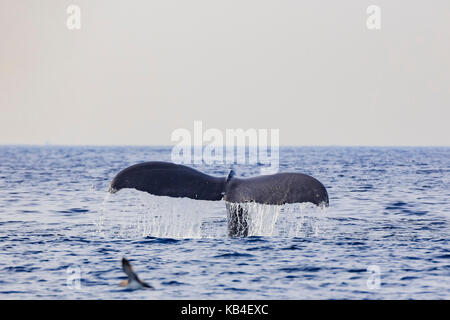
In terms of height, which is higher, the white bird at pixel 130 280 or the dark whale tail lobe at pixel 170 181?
the dark whale tail lobe at pixel 170 181

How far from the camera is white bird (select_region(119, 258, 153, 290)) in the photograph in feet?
34.8

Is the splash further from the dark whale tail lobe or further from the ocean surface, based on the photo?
the dark whale tail lobe

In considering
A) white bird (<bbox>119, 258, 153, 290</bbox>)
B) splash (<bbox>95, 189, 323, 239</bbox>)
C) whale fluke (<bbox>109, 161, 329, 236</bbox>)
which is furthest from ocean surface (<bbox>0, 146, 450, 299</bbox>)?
whale fluke (<bbox>109, 161, 329, 236</bbox>)

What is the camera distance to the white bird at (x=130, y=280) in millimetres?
10597

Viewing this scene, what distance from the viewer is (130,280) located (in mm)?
11445

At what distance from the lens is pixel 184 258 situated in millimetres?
14555

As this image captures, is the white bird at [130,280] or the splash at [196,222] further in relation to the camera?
the splash at [196,222]

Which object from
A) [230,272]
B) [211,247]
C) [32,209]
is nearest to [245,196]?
[230,272]

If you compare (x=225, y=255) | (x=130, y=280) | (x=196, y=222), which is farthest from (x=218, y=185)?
(x=196, y=222)

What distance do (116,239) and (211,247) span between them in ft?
8.10

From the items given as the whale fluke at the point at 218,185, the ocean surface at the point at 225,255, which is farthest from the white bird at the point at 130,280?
the whale fluke at the point at 218,185

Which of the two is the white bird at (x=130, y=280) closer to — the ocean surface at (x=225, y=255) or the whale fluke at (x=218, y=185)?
the ocean surface at (x=225, y=255)

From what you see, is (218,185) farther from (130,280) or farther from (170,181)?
(130,280)
